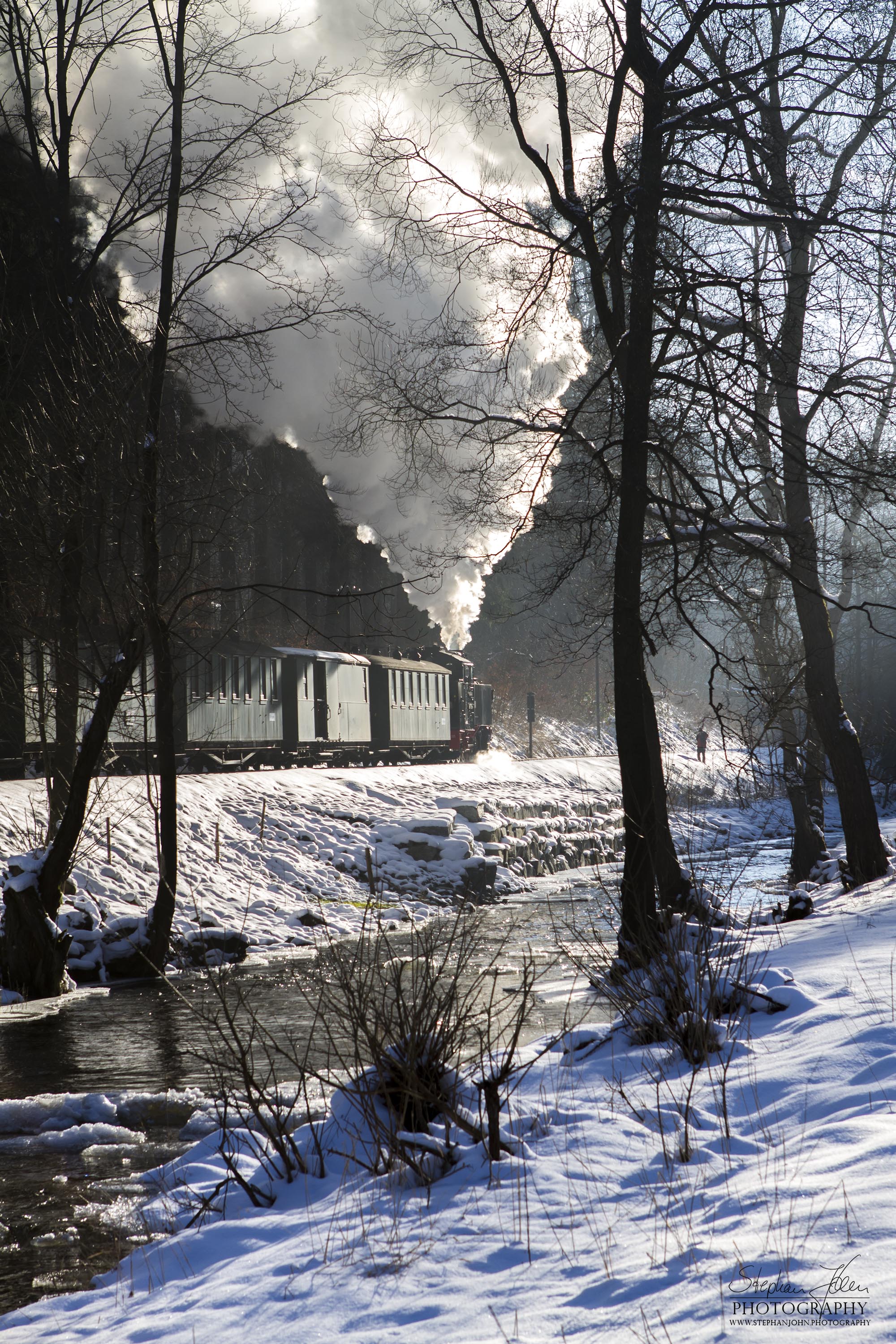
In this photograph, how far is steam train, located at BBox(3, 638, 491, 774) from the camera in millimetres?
16188

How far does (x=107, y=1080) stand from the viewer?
681 cm

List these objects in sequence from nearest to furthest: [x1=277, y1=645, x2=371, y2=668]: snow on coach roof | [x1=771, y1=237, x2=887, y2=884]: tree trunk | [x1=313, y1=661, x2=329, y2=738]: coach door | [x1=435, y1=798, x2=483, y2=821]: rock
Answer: [x1=771, y1=237, x2=887, y2=884]: tree trunk → [x1=435, y1=798, x2=483, y2=821]: rock → [x1=277, y1=645, x2=371, y2=668]: snow on coach roof → [x1=313, y1=661, x2=329, y2=738]: coach door

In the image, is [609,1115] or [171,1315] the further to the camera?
[609,1115]

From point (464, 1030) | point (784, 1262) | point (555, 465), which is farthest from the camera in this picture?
point (555, 465)

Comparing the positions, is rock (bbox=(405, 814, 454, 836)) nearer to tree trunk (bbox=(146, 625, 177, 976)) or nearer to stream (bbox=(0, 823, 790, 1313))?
stream (bbox=(0, 823, 790, 1313))

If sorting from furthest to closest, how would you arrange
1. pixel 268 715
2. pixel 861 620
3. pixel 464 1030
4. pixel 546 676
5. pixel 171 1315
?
pixel 546 676 → pixel 861 620 → pixel 268 715 → pixel 464 1030 → pixel 171 1315

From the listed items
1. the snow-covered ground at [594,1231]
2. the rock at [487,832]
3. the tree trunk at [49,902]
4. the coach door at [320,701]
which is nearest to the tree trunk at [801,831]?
the rock at [487,832]

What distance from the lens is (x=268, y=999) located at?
923 centimetres

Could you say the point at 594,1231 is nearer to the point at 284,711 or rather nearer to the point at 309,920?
the point at 309,920

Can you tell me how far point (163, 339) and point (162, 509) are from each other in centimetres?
186

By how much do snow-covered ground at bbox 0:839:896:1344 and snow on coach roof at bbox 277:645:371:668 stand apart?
18.8 metres

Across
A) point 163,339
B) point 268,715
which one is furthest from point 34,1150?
point 268,715

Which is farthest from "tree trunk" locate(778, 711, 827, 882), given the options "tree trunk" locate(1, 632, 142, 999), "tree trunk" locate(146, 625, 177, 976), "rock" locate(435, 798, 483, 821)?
"tree trunk" locate(1, 632, 142, 999)

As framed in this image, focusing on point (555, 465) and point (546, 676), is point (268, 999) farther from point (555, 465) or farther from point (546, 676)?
point (546, 676)
